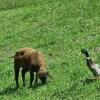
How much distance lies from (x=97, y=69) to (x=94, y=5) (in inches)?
533

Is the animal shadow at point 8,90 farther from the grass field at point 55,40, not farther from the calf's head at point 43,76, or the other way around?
the calf's head at point 43,76

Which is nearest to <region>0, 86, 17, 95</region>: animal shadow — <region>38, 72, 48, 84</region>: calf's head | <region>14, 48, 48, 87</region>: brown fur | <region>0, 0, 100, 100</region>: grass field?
<region>0, 0, 100, 100</region>: grass field

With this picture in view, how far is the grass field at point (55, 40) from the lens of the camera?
15.7m

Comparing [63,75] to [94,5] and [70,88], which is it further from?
[94,5]

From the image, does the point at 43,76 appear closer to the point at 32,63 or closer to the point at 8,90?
the point at 32,63

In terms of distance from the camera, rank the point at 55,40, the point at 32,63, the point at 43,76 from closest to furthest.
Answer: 1. the point at 43,76
2. the point at 32,63
3. the point at 55,40

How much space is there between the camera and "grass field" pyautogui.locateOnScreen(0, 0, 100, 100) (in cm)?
1574

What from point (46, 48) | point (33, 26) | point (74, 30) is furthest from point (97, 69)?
point (33, 26)

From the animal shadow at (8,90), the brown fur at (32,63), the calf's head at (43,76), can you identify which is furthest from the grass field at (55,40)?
the brown fur at (32,63)

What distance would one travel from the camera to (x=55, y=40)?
2389 cm

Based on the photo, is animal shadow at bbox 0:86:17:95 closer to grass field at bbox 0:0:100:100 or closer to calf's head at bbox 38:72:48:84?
grass field at bbox 0:0:100:100

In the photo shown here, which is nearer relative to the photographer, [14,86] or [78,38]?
[14,86]

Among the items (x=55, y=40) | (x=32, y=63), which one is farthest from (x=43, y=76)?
(x=55, y=40)

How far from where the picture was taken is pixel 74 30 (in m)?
25.0
